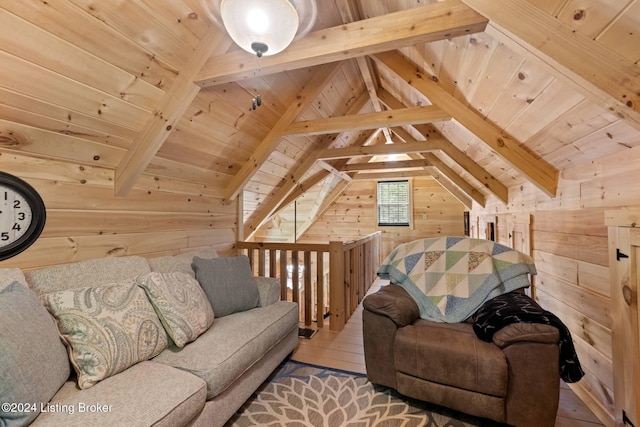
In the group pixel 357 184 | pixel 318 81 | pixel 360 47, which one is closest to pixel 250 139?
pixel 318 81

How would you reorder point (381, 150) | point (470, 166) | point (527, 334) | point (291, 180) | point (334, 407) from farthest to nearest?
point (291, 180) < point (381, 150) < point (470, 166) < point (334, 407) < point (527, 334)

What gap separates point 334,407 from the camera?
1.75 metres

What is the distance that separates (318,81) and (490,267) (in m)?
2.20

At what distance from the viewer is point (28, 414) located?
0.96 m

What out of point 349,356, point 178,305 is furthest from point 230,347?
point 349,356

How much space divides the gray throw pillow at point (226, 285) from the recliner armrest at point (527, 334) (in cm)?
169

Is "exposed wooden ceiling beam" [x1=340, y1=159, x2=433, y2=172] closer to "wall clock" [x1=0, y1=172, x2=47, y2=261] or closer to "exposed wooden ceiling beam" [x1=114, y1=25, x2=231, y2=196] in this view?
"exposed wooden ceiling beam" [x1=114, y1=25, x2=231, y2=196]

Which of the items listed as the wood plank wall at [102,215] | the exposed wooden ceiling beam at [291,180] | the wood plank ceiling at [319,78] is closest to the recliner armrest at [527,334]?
the wood plank ceiling at [319,78]

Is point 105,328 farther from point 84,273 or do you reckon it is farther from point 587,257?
point 587,257

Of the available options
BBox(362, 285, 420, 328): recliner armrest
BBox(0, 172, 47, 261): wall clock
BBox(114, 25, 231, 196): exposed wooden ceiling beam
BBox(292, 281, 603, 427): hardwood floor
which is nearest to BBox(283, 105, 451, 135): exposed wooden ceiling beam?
BBox(114, 25, 231, 196): exposed wooden ceiling beam

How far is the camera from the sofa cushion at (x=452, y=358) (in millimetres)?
1518

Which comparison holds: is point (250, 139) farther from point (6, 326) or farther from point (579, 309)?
point (579, 309)

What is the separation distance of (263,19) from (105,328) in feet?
5.17

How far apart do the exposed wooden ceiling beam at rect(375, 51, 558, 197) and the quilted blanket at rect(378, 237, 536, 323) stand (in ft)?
1.97
